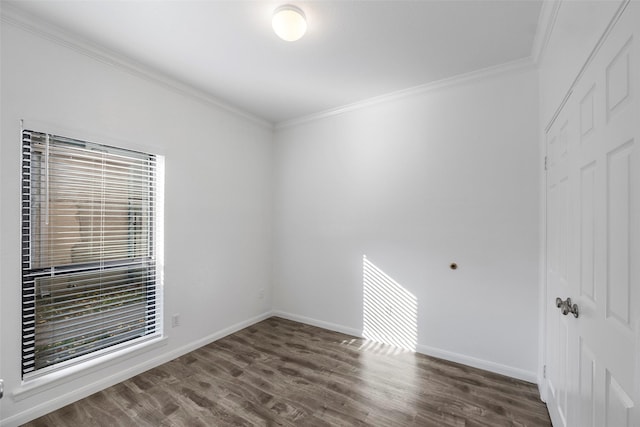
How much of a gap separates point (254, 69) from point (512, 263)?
2.93 m

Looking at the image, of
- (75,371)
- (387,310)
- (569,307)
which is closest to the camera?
(569,307)

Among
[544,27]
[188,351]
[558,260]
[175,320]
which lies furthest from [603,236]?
[188,351]

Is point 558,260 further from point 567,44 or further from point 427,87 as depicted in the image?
point 427,87

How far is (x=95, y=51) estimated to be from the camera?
2.24m

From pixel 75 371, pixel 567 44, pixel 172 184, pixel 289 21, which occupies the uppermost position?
pixel 289 21

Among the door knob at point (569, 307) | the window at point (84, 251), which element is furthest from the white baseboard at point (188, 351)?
the door knob at point (569, 307)

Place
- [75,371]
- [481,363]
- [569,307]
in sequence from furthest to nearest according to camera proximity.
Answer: [481,363], [75,371], [569,307]

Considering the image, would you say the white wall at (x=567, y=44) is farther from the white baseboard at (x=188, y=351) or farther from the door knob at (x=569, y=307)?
the white baseboard at (x=188, y=351)

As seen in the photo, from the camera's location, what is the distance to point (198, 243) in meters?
3.07

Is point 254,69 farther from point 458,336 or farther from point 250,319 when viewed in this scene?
point 458,336

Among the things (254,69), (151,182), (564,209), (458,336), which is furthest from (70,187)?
(458,336)

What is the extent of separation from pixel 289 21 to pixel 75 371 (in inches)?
118

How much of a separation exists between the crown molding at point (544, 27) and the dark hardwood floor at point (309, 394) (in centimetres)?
266

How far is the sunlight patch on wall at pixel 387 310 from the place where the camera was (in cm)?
299
